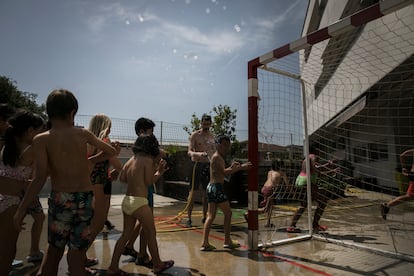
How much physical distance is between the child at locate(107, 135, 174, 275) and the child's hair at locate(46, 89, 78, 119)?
3.44 ft

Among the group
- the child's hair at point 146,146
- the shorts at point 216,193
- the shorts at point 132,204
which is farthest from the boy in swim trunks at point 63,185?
the shorts at point 216,193

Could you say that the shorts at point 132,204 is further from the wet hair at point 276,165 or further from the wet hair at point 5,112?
the wet hair at point 276,165

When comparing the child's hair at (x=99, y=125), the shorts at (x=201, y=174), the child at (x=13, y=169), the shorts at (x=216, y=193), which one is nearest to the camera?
the child at (x=13, y=169)

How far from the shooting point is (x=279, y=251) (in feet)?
13.6

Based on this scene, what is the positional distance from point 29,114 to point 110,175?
1262mm

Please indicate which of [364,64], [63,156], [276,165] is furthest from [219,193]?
[364,64]

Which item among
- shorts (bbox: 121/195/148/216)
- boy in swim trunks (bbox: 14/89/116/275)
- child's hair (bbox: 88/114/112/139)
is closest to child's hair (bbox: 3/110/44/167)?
child's hair (bbox: 88/114/112/139)

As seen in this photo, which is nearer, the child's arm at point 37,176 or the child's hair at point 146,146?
the child's arm at point 37,176

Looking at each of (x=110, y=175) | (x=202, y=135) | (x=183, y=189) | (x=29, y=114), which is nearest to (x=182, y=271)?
(x=110, y=175)

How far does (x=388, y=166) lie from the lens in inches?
527

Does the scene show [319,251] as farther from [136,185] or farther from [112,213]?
[112,213]

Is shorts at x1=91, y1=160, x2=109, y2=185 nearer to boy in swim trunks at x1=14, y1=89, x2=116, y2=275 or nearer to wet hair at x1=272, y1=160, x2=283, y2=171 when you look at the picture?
boy in swim trunks at x1=14, y1=89, x2=116, y2=275

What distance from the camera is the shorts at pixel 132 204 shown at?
314 centimetres

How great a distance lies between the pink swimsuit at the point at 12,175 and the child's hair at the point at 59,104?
3.34 feet
